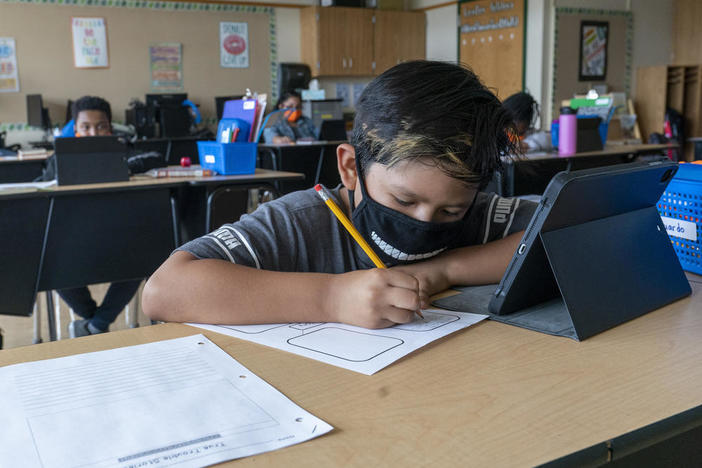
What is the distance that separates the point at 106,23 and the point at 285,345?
7184mm

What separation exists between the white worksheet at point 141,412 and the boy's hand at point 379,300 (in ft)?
0.58

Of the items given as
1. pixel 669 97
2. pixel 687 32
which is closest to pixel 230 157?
pixel 669 97

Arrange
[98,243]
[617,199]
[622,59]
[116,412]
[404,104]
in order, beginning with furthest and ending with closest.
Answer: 1. [622,59]
2. [98,243]
3. [404,104]
4. [617,199]
5. [116,412]

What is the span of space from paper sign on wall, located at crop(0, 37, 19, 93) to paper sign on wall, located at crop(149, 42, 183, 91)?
54.8 inches

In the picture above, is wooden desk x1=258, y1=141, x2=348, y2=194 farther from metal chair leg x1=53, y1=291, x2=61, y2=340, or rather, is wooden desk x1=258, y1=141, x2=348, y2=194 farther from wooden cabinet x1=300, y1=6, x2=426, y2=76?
wooden cabinet x1=300, y1=6, x2=426, y2=76

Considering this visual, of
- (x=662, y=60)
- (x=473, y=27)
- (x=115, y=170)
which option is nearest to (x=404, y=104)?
(x=115, y=170)

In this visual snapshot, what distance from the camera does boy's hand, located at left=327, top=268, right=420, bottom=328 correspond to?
0.79 m

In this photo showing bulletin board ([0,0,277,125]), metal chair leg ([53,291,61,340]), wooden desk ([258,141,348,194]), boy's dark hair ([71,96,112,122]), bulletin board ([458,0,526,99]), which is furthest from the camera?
bulletin board ([458,0,526,99])

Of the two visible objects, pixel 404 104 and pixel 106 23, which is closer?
pixel 404 104

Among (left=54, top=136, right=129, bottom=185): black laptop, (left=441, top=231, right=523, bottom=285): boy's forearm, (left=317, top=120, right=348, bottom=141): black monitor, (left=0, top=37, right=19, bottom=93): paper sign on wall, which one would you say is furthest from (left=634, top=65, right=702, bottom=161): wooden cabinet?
(left=441, top=231, right=523, bottom=285): boy's forearm

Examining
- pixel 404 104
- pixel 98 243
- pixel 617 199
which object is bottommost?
pixel 98 243

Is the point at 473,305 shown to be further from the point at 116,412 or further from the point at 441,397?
the point at 116,412

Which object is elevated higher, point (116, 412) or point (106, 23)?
point (106, 23)

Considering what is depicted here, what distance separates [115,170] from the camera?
2758 millimetres
